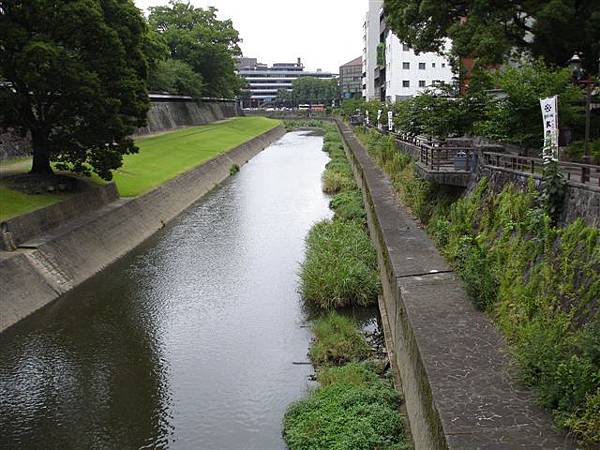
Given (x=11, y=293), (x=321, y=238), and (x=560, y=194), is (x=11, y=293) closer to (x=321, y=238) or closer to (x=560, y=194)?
(x=321, y=238)

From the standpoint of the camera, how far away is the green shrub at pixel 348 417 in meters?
8.89

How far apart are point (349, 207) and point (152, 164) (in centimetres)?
1436

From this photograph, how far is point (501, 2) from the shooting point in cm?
2078

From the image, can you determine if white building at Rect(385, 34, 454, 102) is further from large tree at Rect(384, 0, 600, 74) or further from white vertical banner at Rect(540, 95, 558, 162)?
white vertical banner at Rect(540, 95, 558, 162)

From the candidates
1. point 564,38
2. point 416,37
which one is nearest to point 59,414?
point 564,38

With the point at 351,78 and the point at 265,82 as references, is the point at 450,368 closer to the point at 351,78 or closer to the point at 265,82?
the point at 351,78

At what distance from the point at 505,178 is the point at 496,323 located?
4.18 meters

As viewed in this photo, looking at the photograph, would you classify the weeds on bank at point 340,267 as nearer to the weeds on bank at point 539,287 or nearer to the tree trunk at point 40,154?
the weeds on bank at point 539,287

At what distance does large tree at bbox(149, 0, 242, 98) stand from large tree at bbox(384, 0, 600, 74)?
5267 cm

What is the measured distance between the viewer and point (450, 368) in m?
8.27

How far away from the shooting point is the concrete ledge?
1738cm

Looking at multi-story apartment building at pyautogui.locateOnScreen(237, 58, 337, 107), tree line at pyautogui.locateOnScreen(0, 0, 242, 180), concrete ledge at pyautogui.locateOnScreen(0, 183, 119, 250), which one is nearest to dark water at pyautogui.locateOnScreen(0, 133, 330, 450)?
concrete ledge at pyautogui.locateOnScreen(0, 183, 119, 250)

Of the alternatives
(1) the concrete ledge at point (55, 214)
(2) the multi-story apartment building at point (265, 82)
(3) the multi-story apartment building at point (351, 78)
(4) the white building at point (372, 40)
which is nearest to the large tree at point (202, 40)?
(4) the white building at point (372, 40)

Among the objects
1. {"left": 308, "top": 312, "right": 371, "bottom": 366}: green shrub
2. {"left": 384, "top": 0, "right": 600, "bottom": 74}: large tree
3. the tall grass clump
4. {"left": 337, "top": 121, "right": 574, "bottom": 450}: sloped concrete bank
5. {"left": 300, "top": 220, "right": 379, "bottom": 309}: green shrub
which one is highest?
{"left": 384, "top": 0, "right": 600, "bottom": 74}: large tree
